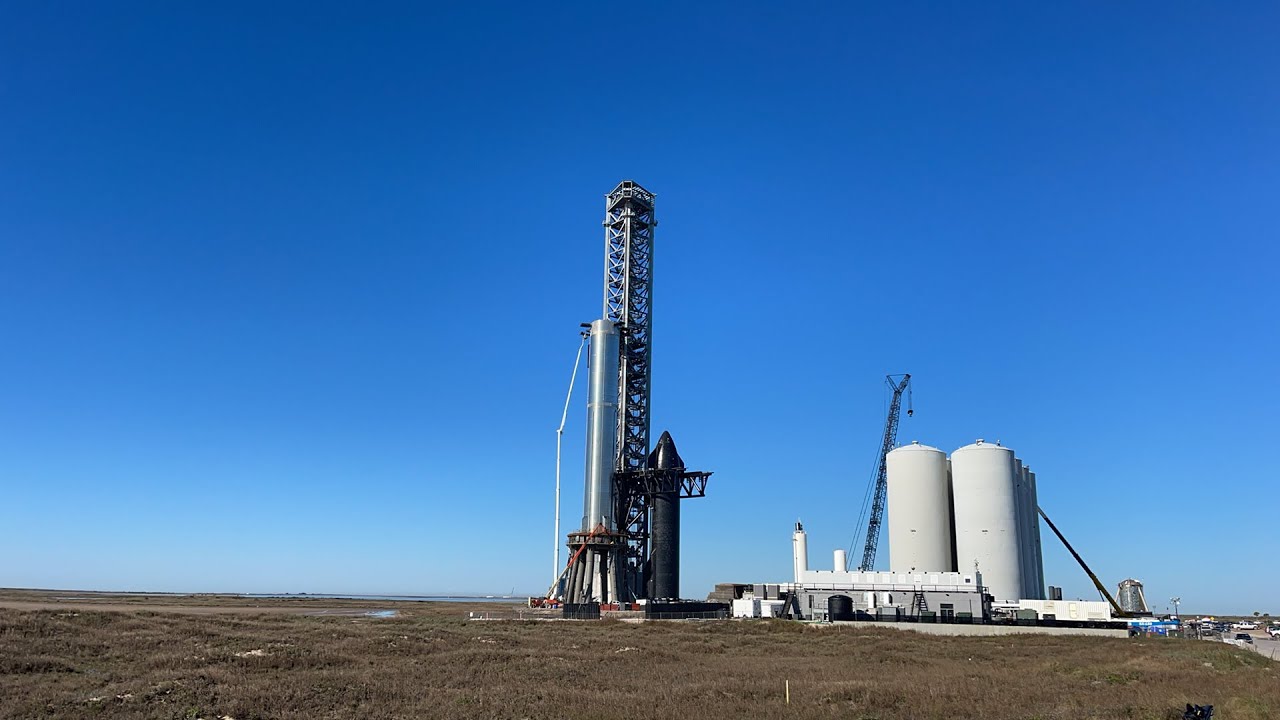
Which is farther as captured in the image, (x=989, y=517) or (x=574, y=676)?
(x=989, y=517)

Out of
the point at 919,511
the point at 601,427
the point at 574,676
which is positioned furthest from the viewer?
the point at 919,511

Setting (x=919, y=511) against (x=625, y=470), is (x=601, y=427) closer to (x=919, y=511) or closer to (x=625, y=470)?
(x=625, y=470)

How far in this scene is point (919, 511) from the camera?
10256cm

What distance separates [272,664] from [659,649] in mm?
21356

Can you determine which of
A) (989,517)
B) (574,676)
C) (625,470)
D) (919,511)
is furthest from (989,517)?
(574,676)

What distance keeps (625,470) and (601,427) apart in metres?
6.11

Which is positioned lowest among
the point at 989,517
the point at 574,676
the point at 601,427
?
the point at 574,676

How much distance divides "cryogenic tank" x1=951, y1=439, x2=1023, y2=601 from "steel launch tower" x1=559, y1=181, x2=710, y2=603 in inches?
1227

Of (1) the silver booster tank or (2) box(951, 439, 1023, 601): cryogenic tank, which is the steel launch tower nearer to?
(1) the silver booster tank

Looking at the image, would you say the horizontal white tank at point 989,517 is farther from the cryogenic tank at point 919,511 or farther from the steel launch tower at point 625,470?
the steel launch tower at point 625,470

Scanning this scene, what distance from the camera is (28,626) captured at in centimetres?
4678

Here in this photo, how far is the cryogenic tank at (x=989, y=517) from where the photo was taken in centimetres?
9562

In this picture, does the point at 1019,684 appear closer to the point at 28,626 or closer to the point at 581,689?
the point at 581,689

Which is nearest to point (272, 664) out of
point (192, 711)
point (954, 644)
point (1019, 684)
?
point (192, 711)
